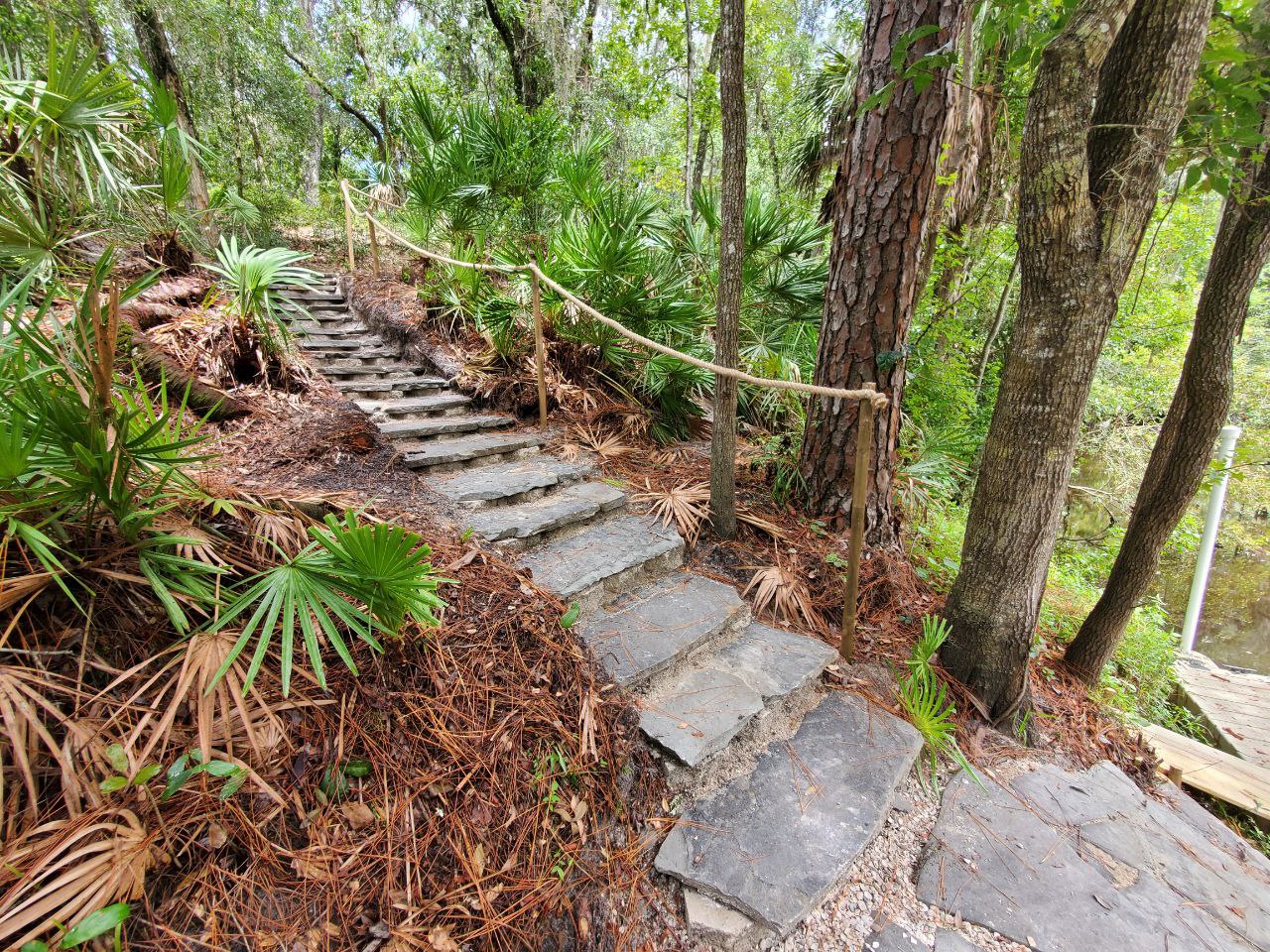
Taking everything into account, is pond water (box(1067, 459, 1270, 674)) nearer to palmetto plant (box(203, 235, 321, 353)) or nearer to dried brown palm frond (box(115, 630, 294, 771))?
dried brown palm frond (box(115, 630, 294, 771))

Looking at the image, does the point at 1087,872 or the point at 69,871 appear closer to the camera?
the point at 69,871

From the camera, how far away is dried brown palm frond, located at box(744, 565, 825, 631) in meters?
2.50

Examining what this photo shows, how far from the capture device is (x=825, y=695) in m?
2.16

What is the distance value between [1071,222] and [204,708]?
2.90m

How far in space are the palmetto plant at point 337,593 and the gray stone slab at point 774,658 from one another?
48.8 inches

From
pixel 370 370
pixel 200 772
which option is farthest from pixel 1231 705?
pixel 370 370

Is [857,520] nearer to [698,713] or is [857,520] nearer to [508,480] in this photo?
[698,713]

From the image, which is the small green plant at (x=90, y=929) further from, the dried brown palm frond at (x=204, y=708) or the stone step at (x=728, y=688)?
the stone step at (x=728, y=688)

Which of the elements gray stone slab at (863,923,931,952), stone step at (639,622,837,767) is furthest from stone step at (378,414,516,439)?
gray stone slab at (863,923,931,952)

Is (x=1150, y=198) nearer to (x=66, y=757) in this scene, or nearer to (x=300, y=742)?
(x=300, y=742)

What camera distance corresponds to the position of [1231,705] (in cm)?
423

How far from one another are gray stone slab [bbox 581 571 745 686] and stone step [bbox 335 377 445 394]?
8.08 feet

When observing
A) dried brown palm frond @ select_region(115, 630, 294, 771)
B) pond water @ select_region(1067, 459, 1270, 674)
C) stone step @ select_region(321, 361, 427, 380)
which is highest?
stone step @ select_region(321, 361, 427, 380)

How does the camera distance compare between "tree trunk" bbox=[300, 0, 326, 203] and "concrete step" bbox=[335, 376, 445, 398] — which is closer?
"concrete step" bbox=[335, 376, 445, 398]
